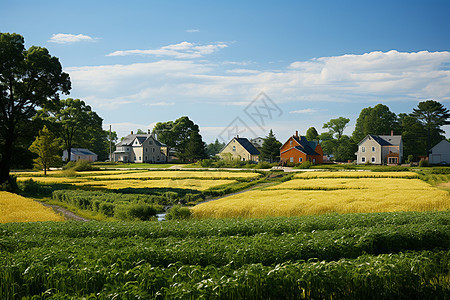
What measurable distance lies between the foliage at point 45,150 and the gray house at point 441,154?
3404 inches

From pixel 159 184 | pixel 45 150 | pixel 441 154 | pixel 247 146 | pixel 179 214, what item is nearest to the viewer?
pixel 179 214

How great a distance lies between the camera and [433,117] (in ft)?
340

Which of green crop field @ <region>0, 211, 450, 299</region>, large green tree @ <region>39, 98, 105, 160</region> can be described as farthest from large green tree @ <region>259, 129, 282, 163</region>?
green crop field @ <region>0, 211, 450, 299</region>

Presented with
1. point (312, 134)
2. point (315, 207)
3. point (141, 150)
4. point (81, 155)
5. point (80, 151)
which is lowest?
point (315, 207)

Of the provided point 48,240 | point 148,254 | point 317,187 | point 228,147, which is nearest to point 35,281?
point 148,254

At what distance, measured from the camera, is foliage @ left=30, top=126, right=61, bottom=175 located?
62.5 metres

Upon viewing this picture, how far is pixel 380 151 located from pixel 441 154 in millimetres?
14935

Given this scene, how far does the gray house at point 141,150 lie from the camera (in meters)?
118

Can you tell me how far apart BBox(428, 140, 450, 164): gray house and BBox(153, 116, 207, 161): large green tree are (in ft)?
206

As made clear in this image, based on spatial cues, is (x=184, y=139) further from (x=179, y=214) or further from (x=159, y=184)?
(x=179, y=214)

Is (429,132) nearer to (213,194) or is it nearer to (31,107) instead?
(213,194)

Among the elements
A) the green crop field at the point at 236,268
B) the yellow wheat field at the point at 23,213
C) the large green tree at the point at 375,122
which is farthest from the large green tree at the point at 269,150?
the green crop field at the point at 236,268

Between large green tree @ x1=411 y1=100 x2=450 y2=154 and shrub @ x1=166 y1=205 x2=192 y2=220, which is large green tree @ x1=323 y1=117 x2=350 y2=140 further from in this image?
shrub @ x1=166 y1=205 x2=192 y2=220

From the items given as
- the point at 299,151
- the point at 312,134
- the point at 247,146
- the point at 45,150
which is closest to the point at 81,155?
the point at 45,150
